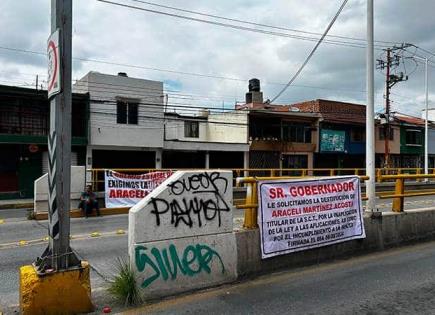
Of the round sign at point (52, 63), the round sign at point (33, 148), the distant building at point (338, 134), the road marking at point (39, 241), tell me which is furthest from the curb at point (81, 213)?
the distant building at point (338, 134)

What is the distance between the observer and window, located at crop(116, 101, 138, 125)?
28297mm

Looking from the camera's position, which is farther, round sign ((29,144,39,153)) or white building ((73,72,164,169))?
white building ((73,72,164,169))

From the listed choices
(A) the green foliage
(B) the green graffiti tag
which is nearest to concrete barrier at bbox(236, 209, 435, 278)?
(B) the green graffiti tag

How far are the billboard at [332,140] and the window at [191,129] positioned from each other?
467 inches

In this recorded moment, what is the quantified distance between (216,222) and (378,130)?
150ft

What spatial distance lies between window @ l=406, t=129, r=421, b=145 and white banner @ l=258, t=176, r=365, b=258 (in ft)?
156

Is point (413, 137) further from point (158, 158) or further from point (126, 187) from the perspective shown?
point (126, 187)

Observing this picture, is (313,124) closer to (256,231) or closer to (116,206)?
(116,206)

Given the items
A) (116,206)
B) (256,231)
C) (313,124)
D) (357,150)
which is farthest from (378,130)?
(256,231)

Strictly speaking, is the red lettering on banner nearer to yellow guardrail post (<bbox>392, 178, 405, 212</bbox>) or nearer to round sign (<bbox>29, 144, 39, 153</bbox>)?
yellow guardrail post (<bbox>392, 178, 405, 212</bbox>)

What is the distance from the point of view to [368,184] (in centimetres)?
881

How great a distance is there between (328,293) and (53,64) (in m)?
4.48

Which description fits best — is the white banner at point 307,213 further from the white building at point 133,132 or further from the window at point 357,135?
the window at point 357,135

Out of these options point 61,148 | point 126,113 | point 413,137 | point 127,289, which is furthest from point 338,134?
point 61,148
